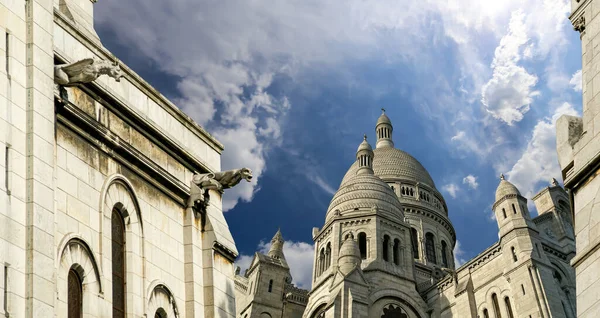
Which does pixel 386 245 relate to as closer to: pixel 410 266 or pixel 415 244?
pixel 410 266

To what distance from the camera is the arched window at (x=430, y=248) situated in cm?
7162

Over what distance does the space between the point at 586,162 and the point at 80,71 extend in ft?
27.3

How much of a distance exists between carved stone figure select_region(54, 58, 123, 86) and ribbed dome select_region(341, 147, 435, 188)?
207 ft

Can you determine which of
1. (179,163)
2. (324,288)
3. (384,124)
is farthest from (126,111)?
(384,124)

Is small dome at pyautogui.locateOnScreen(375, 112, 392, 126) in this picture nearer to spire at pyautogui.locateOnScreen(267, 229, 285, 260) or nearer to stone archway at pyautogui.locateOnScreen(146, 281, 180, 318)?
spire at pyautogui.locateOnScreen(267, 229, 285, 260)

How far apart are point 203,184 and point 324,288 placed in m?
41.7

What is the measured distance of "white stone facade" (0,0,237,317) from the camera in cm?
1311

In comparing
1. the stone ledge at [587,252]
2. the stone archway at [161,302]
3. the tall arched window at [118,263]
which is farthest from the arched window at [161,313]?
the stone ledge at [587,252]

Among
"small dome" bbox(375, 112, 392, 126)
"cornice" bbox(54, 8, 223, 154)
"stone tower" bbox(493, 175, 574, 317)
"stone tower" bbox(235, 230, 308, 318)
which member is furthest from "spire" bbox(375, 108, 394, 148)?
"cornice" bbox(54, 8, 223, 154)

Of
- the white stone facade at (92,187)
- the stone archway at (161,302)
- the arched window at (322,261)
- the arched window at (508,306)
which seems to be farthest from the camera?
the arched window at (322,261)

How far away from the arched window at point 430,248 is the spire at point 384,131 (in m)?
14.5

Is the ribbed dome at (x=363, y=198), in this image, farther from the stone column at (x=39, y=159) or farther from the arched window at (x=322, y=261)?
the stone column at (x=39, y=159)

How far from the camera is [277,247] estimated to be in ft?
217

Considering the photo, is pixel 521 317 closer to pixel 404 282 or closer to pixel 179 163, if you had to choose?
pixel 404 282
